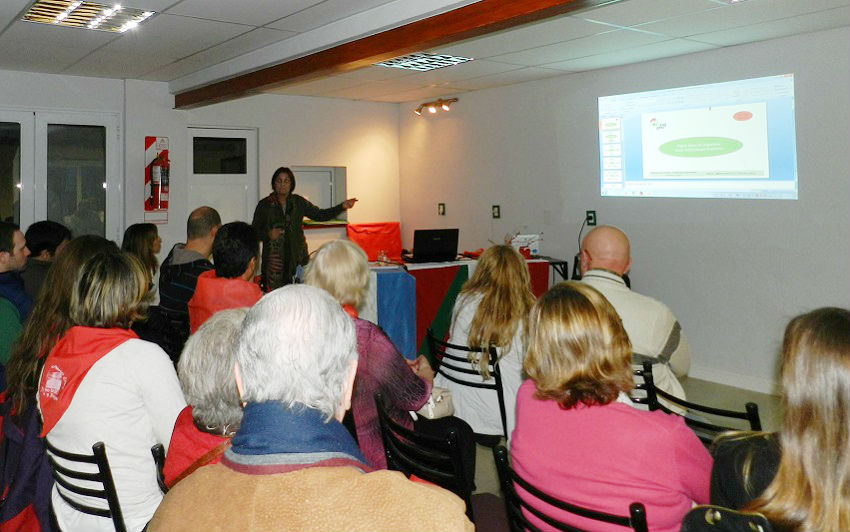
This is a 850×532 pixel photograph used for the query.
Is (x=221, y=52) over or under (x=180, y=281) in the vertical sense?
over

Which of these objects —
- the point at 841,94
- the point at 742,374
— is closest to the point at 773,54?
the point at 841,94

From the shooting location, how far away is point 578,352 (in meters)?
1.75

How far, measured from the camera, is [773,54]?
5340 millimetres

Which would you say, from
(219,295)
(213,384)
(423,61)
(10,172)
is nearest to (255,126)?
(10,172)

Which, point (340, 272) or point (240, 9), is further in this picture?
point (240, 9)

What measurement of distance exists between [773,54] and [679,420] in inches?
186

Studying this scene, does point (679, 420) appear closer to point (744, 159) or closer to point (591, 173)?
point (744, 159)

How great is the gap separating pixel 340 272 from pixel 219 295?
973 mm

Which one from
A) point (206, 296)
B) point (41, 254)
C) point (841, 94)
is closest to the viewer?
point (206, 296)

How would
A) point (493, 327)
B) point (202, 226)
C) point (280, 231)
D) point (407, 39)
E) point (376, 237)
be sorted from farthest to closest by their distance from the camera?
point (376, 237) < point (280, 231) < point (407, 39) < point (202, 226) < point (493, 327)

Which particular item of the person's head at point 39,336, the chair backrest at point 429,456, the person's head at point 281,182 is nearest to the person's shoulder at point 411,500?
the chair backrest at point 429,456

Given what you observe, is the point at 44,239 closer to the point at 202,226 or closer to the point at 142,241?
the point at 142,241

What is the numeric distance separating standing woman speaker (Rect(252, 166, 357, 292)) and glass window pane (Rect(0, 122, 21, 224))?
2.32 m

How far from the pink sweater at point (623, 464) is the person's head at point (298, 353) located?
629 mm
